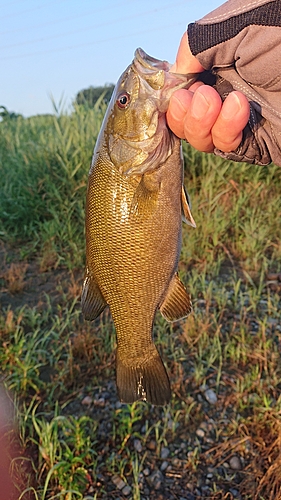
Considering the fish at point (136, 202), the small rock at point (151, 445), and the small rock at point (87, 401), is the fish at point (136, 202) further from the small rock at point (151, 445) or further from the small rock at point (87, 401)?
the small rock at point (87, 401)

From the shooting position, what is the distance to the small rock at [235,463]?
2.47 meters

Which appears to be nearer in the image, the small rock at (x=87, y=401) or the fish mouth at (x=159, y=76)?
the fish mouth at (x=159, y=76)

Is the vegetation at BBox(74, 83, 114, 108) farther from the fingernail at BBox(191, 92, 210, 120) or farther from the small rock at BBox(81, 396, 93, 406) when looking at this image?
the fingernail at BBox(191, 92, 210, 120)

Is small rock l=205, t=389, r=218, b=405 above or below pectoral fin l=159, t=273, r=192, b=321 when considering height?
below

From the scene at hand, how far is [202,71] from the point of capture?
168 centimetres

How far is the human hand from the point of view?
1.45 meters

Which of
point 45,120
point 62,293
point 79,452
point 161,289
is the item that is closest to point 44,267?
point 62,293

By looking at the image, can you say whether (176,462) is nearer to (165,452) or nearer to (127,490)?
(165,452)

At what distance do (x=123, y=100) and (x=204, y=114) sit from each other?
0.30 meters

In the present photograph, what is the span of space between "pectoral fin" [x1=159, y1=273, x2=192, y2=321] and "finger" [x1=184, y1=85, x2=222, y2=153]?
1.65ft

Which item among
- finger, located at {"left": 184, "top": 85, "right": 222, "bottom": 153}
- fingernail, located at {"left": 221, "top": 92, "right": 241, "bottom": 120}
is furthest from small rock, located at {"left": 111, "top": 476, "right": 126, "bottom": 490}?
fingernail, located at {"left": 221, "top": 92, "right": 241, "bottom": 120}

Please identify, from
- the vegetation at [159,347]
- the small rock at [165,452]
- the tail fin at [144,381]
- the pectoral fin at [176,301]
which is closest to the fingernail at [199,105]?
the pectoral fin at [176,301]

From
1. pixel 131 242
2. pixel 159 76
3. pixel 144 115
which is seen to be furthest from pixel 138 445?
pixel 159 76

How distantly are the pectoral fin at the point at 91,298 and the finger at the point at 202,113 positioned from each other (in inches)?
23.6
